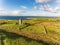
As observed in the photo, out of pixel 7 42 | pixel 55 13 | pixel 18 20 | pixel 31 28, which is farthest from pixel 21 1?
Answer: pixel 7 42

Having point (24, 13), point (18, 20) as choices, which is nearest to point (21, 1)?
point (24, 13)

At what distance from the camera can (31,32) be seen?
1.58 meters

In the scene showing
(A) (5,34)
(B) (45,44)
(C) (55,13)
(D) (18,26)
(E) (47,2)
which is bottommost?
(B) (45,44)

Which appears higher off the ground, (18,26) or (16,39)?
(18,26)

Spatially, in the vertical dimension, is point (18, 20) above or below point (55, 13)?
below

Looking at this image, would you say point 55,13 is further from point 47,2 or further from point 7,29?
point 7,29

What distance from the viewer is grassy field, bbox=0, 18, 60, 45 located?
1.51 meters

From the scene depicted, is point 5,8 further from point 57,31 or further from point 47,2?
point 57,31

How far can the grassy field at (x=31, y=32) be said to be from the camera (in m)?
1.51

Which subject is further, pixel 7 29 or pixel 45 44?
pixel 7 29

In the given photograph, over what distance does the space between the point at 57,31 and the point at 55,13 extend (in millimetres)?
260

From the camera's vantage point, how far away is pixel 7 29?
162 centimetres

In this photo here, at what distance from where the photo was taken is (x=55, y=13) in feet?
5.09

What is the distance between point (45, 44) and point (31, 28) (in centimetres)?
31
